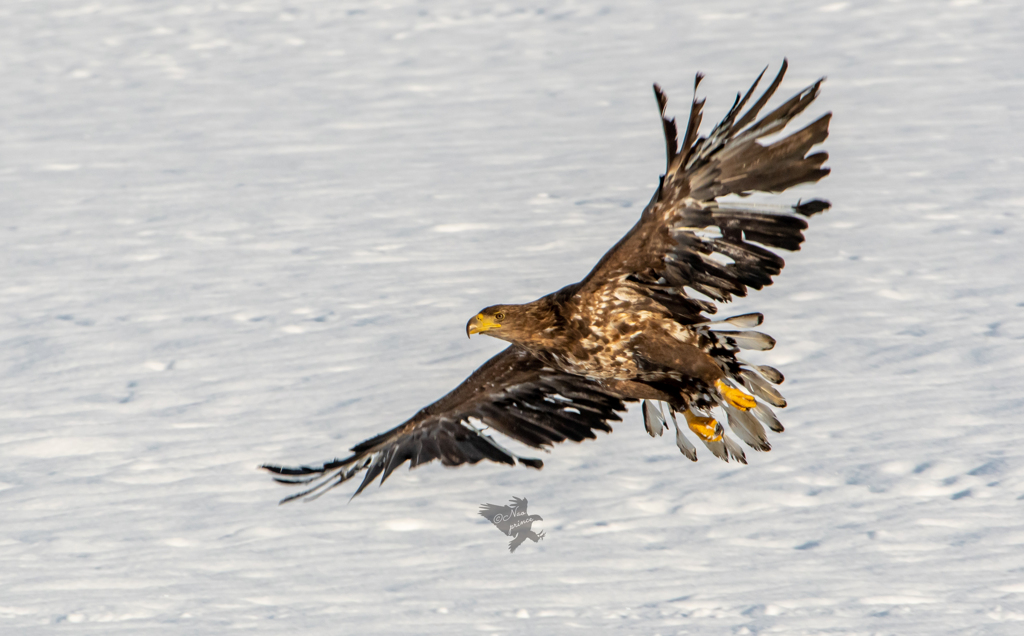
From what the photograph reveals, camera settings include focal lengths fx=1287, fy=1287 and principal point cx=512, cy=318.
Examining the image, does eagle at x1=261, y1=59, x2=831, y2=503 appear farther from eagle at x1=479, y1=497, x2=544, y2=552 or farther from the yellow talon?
eagle at x1=479, y1=497, x2=544, y2=552

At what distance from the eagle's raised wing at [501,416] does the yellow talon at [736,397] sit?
1.08 metres

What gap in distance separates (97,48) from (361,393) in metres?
13.6

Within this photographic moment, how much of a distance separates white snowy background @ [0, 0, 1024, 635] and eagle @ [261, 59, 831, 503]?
95 centimetres

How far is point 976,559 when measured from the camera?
23.9ft

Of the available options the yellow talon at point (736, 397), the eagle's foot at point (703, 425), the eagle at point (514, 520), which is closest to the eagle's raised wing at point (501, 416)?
the eagle at point (514, 520)

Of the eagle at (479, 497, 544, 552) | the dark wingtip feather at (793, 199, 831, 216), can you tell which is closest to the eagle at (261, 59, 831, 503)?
the dark wingtip feather at (793, 199, 831, 216)

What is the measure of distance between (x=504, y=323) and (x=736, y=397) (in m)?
1.26

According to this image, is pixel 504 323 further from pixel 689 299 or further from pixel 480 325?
pixel 689 299

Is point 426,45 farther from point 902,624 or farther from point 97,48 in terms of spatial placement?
point 902,624

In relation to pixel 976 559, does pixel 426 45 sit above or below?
above

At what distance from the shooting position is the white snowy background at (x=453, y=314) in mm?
7504

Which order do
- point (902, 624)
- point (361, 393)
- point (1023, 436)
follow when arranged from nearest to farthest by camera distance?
point (902, 624) < point (1023, 436) < point (361, 393)

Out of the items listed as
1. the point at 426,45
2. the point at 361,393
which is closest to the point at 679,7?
the point at 426,45

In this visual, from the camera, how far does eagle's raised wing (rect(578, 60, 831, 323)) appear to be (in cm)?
580
